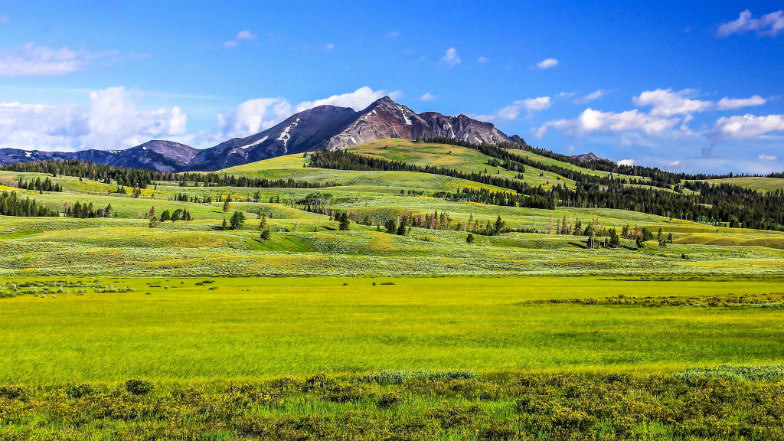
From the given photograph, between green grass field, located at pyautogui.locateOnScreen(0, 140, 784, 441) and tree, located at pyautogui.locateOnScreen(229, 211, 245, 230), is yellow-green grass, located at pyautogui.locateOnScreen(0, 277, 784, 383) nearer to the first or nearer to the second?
green grass field, located at pyautogui.locateOnScreen(0, 140, 784, 441)

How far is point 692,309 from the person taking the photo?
136 feet

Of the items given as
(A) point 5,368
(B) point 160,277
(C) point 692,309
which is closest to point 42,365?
(A) point 5,368

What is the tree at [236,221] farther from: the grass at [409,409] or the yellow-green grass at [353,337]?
the grass at [409,409]

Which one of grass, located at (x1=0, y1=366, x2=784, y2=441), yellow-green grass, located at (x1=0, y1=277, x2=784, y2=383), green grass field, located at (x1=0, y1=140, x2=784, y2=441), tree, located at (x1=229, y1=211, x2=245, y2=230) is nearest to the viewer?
grass, located at (x1=0, y1=366, x2=784, y2=441)

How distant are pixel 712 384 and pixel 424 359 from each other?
10638 millimetres

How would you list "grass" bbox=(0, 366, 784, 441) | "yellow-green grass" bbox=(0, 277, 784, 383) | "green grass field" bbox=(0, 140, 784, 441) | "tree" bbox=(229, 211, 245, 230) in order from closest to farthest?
"grass" bbox=(0, 366, 784, 441) → "green grass field" bbox=(0, 140, 784, 441) → "yellow-green grass" bbox=(0, 277, 784, 383) → "tree" bbox=(229, 211, 245, 230)

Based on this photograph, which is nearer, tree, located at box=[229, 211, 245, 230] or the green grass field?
the green grass field

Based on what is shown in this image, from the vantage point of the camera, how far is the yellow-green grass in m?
21.0

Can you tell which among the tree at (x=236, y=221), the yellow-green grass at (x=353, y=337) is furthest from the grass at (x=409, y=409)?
the tree at (x=236, y=221)

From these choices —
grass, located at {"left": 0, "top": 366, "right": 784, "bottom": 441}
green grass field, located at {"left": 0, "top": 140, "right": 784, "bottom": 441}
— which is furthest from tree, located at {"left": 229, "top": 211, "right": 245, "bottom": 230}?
grass, located at {"left": 0, "top": 366, "right": 784, "bottom": 441}

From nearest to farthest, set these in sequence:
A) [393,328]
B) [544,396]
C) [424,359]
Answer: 1. [544,396]
2. [424,359]
3. [393,328]

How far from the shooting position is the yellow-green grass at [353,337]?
21.0 metres

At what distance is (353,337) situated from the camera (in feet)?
91.9

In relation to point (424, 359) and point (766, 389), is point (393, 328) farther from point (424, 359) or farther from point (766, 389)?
point (766, 389)
